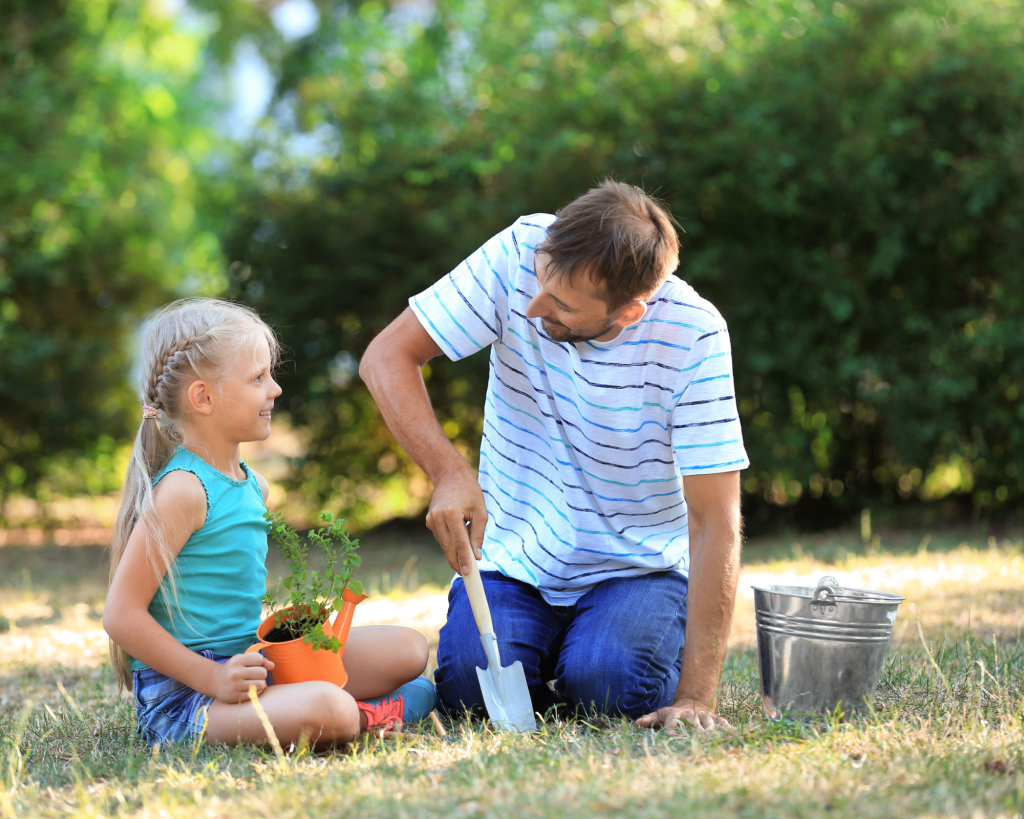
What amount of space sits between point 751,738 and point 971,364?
14.0 feet

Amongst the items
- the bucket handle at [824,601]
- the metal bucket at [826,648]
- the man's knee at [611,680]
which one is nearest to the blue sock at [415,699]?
the man's knee at [611,680]

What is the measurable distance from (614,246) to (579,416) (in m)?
0.49

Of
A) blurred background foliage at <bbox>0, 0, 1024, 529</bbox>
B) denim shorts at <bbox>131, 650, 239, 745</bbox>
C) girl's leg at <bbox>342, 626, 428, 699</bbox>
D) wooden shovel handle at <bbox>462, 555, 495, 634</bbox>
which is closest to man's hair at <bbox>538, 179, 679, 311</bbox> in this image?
wooden shovel handle at <bbox>462, 555, 495, 634</bbox>

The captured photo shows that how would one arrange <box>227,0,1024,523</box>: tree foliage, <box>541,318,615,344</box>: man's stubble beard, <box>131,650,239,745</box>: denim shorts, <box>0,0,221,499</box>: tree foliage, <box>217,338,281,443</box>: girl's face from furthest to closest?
<box>0,0,221,499</box>: tree foliage
<box>227,0,1024,523</box>: tree foliage
<box>541,318,615,344</box>: man's stubble beard
<box>217,338,281,443</box>: girl's face
<box>131,650,239,745</box>: denim shorts

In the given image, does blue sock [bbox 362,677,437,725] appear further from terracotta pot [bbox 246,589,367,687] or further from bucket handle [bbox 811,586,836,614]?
bucket handle [bbox 811,586,836,614]

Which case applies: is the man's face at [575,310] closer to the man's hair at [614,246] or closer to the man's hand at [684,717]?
the man's hair at [614,246]

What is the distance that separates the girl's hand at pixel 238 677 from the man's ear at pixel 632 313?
1.15 meters

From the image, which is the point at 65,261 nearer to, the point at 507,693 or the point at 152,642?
the point at 152,642

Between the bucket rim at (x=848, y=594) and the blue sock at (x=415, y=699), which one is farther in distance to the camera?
the blue sock at (x=415, y=699)

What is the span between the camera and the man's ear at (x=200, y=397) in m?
2.36

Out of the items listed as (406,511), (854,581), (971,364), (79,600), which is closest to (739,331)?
(971,364)

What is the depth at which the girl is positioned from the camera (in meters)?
2.18

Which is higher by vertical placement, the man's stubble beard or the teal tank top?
the man's stubble beard

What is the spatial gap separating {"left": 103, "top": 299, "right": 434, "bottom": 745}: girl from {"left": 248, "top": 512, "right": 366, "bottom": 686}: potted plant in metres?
0.05
